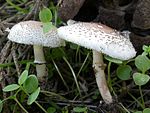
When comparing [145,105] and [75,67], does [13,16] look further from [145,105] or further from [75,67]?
[145,105]

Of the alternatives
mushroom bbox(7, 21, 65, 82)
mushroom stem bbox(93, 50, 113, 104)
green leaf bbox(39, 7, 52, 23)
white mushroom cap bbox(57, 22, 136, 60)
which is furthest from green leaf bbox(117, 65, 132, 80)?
green leaf bbox(39, 7, 52, 23)

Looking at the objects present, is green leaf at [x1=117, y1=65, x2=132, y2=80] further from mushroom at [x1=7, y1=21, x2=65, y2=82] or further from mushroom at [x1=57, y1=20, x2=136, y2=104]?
mushroom at [x1=7, y1=21, x2=65, y2=82]

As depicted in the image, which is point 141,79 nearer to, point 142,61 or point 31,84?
point 142,61

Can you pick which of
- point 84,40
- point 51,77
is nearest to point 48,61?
point 51,77

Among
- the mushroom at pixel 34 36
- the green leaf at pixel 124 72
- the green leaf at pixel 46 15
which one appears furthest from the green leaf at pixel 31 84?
the green leaf at pixel 124 72

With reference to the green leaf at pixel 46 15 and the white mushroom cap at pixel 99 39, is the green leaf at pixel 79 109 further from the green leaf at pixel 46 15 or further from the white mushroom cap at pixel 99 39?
the green leaf at pixel 46 15

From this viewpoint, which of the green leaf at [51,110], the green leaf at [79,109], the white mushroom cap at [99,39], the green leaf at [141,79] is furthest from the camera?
the green leaf at [51,110]

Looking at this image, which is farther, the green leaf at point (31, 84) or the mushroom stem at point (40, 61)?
the mushroom stem at point (40, 61)
